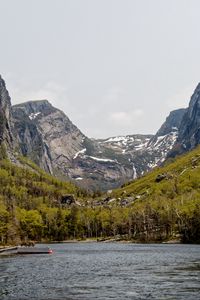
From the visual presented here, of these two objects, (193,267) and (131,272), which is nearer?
(131,272)

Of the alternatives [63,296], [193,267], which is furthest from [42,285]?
[193,267]

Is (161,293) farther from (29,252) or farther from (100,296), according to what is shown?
(29,252)

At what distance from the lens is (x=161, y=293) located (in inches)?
2525

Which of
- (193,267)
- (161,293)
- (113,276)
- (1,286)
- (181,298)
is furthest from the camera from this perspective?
(193,267)

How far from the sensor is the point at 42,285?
7425cm

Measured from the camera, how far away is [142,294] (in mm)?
63531

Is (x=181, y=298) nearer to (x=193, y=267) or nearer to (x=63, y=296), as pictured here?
(x=63, y=296)

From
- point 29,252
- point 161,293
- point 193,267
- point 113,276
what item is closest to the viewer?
point 161,293

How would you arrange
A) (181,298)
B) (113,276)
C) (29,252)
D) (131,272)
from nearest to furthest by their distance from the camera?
1. (181,298)
2. (113,276)
3. (131,272)
4. (29,252)

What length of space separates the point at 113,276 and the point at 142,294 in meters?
22.9

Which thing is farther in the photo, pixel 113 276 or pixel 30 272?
pixel 30 272

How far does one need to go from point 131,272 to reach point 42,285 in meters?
23.3

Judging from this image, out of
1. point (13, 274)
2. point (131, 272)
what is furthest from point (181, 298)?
point (13, 274)

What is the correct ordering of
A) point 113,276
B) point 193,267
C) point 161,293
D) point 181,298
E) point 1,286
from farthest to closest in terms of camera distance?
point 193,267, point 113,276, point 1,286, point 161,293, point 181,298
